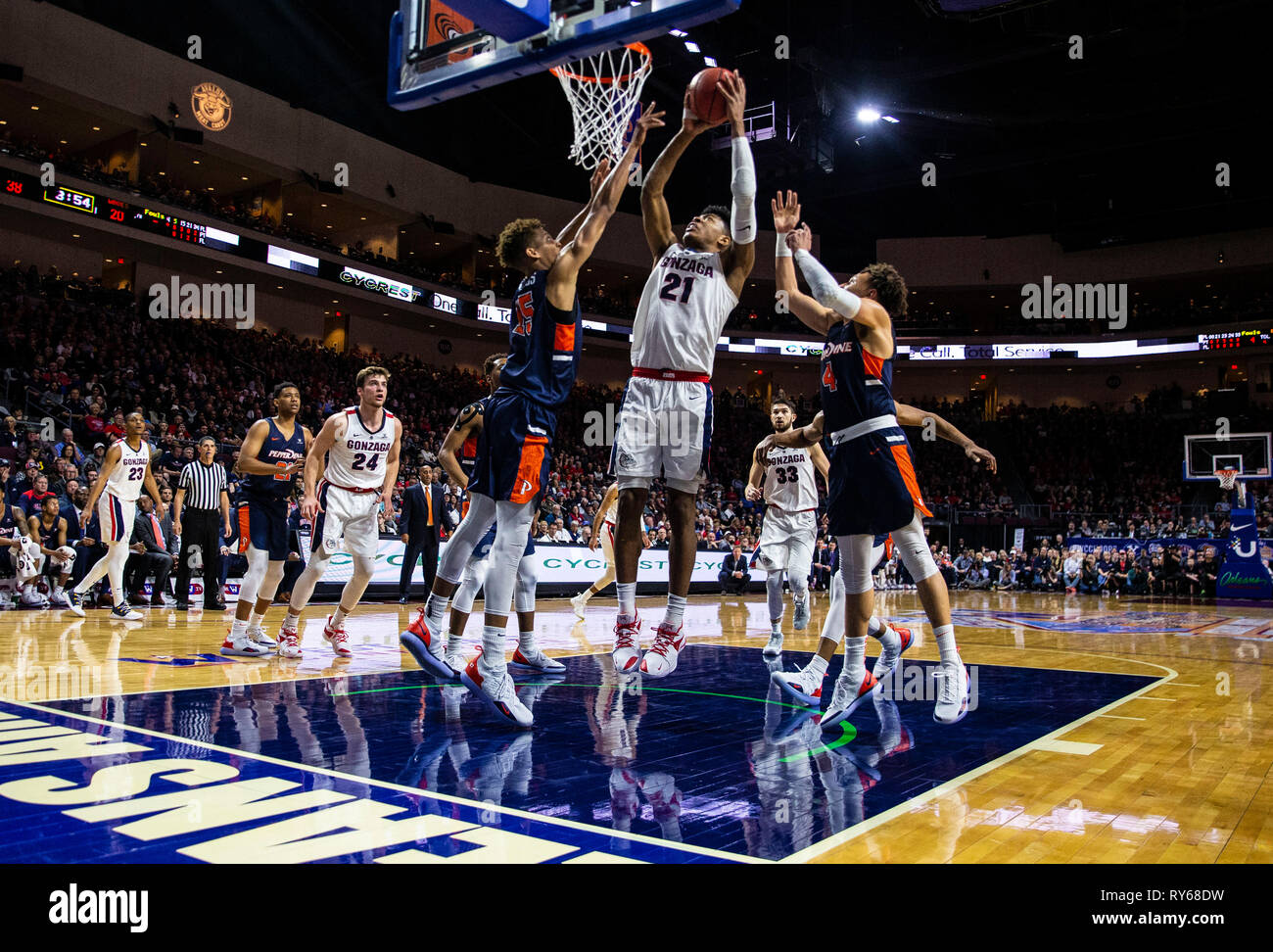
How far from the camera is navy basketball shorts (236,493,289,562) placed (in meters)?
7.24

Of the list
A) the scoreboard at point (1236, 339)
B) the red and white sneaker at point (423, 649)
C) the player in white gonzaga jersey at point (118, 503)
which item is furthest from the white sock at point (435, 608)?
the scoreboard at point (1236, 339)

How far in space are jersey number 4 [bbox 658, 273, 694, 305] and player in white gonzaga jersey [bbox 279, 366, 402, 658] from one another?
2.87 metres

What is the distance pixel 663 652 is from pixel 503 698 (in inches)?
36.5

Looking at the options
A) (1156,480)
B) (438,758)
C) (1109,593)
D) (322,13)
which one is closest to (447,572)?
(438,758)

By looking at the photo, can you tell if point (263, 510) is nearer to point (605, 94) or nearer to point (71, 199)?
point (605, 94)

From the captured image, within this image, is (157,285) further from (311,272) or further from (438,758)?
(438,758)

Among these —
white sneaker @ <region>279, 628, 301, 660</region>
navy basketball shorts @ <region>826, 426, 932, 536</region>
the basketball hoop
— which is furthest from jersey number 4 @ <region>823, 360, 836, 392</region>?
white sneaker @ <region>279, 628, 301, 660</region>

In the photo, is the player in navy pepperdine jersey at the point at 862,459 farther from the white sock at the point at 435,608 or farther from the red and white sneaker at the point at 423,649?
the white sock at the point at 435,608

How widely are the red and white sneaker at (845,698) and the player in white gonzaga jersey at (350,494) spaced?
3923mm

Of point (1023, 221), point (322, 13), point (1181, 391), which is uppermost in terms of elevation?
point (322, 13)

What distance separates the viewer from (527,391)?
4738 millimetres

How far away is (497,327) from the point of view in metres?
33.4

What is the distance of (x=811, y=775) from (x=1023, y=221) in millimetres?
37133

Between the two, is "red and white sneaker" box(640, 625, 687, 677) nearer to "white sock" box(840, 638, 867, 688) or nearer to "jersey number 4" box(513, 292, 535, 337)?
"white sock" box(840, 638, 867, 688)
